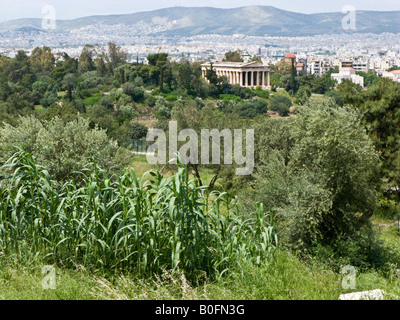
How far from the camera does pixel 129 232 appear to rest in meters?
4.20

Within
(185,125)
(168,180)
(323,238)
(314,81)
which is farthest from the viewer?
(314,81)

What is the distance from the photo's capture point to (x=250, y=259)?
405 centimetres

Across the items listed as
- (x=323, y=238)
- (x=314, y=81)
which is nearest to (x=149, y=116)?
(x=314, y=81)

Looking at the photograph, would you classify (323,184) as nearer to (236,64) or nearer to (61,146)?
(61,146)

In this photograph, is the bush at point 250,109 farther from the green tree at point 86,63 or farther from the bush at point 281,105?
the green tree at point 86,63

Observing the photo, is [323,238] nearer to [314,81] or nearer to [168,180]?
[168,180]

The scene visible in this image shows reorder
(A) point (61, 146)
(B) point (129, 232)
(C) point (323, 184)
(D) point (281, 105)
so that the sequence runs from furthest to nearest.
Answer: (D) point (281, 105), (A) point (61, 146), (C) point (323, 184), (B) point (129, 232)

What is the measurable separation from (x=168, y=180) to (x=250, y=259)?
1056 millimetres

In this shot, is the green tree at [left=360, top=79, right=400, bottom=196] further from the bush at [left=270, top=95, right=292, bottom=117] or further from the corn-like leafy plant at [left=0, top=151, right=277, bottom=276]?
the bush at [left=270, top=95, right=292, bottom=117]

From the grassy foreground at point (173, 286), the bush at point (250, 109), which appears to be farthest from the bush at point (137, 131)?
the grassy foreground at point (173, 286)

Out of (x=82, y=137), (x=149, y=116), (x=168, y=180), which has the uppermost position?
(x=168, y=180)

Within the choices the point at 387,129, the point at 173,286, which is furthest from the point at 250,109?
the point at 173,286

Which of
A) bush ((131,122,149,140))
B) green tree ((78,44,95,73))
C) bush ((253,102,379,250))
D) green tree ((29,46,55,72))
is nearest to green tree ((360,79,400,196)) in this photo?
bush ((253,102,379,250))

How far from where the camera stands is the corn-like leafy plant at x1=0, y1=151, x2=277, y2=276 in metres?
4.01
